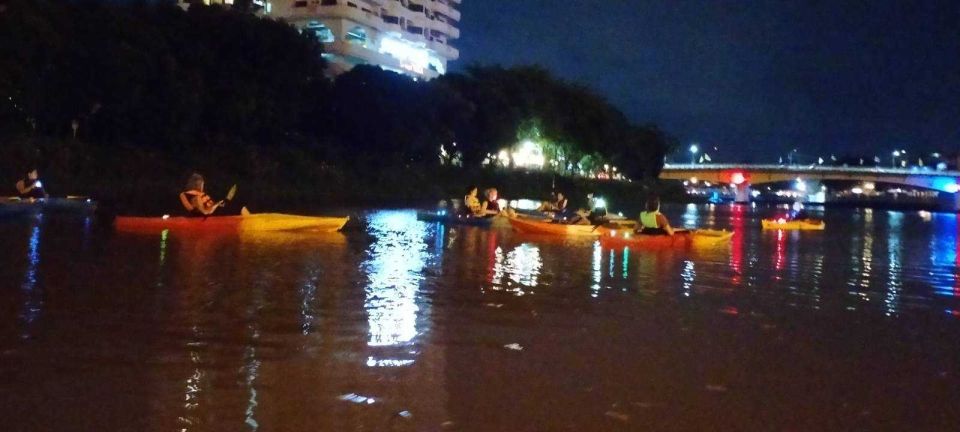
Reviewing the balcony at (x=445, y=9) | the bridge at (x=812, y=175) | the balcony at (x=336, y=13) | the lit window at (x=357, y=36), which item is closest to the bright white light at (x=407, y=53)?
the lit window at (x=357, y=36)

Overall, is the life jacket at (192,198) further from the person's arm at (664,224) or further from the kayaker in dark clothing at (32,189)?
the person's arm at (664,224)

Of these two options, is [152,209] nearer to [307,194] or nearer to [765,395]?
[307,194]

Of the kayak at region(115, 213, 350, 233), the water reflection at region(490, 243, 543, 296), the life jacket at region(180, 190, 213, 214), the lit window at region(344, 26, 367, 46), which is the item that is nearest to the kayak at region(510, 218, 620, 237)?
the water reflection at region(490, 243, 543, 296)

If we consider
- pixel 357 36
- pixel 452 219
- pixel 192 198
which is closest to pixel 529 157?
pixel 357 36

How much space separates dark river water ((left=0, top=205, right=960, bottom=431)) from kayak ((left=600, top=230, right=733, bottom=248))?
14.9 ft

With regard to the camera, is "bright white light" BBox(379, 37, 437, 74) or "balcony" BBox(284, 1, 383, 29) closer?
"balcony" BBox(284, 1, 383, 29)

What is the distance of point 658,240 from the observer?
23.8 meters

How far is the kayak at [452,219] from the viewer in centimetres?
2958

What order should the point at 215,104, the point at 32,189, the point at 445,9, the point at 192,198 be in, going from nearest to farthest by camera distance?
the point at 192,198
the point at 32,189
the point at 215,104
the point at 445,9

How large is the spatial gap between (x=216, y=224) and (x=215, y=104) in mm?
33550

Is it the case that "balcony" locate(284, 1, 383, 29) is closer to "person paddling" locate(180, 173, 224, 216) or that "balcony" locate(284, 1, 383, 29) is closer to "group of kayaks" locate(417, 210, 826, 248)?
"group of kayaks" locate(417, 210, 826, 248)

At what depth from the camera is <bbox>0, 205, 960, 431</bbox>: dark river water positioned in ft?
24.2

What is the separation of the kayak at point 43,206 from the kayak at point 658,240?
17.8 metres

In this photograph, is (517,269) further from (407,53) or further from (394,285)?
(407,53)
